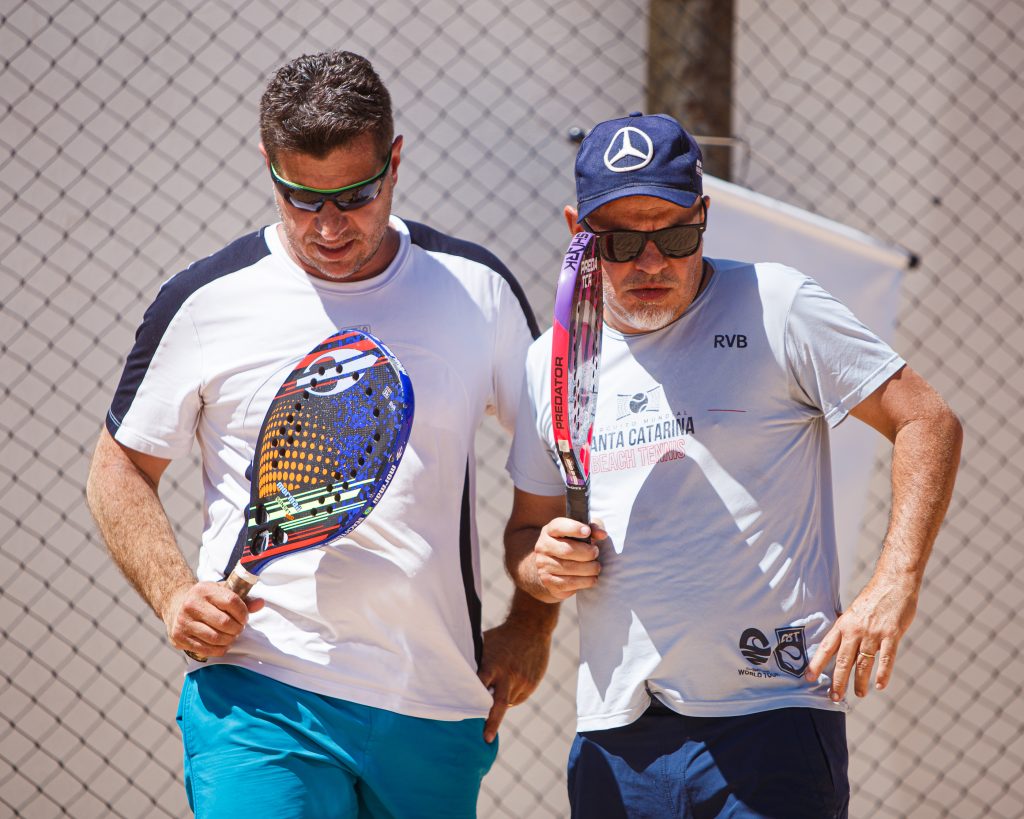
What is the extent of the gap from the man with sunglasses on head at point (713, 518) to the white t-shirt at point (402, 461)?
244mm

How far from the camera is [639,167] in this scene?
1.84 meters

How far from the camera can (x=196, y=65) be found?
Result: 12.3 ft

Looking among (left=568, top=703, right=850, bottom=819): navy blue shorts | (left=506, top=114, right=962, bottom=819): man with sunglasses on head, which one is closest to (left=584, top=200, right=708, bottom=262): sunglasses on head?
(left=506, top=114, right=962, bottom=819): man with sunglasses on head

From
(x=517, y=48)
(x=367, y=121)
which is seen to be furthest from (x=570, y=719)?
(x=367, y=121)

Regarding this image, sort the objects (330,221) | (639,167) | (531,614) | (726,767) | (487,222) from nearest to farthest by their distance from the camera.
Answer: (726,767) < (639,167) < (330,221) < (531,614) < (487,222)

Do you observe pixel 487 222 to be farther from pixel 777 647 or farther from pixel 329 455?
pixel 777 647

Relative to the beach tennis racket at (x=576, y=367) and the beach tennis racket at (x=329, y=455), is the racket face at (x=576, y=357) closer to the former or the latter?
the beach tennis racket at (x=576, y=367)

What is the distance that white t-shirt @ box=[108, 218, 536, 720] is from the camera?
1.98 meters

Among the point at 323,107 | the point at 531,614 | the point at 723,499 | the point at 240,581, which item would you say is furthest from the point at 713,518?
the point at 323,107

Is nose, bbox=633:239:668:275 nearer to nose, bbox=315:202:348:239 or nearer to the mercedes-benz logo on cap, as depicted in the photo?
the mercedes-benz logo on cap

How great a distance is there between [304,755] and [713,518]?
81cm

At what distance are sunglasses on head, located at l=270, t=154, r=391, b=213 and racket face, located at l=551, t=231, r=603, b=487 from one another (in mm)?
370

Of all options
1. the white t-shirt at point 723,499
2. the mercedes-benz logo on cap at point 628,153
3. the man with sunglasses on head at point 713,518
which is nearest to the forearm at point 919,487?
the man with sunglasses on head at point 713,518

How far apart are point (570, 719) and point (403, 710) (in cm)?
216
